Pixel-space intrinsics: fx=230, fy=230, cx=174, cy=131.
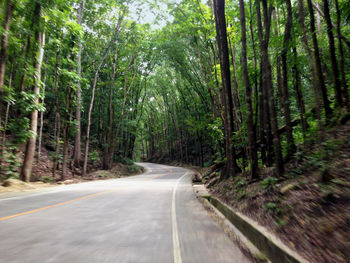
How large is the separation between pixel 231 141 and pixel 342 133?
503cm

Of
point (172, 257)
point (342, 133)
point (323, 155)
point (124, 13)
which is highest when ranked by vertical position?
point (124, 13)

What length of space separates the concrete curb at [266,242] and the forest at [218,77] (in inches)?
23.0

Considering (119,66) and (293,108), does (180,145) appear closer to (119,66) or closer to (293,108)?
(119,66)

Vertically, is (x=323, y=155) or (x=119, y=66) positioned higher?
(x=119, y=66)

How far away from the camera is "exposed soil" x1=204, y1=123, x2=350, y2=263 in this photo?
3.05 meters

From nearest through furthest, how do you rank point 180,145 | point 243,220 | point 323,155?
point 243,220 → point 323,155 → point 180,145

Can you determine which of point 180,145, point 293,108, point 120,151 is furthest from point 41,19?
point 180,145

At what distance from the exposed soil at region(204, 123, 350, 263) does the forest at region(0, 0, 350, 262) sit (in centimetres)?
6

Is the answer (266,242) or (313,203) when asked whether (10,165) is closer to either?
(266,242)

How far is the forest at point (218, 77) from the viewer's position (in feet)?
21.5

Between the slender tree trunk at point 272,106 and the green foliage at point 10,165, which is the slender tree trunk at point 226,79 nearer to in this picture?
the slender tree trunk at point 272,106

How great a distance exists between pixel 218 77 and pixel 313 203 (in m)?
13.7

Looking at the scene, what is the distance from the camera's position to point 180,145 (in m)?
44.8

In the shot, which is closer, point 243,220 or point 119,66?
point 243,220
